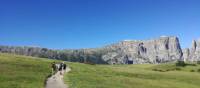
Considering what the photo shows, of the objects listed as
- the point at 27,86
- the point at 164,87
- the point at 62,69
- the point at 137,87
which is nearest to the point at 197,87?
the point at 164,87

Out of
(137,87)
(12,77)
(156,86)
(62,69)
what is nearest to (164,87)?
(156,86)

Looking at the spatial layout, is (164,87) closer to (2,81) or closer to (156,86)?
(156,86)

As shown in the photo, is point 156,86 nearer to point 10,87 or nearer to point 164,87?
point 164,87

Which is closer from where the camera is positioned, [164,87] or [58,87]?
[58,87]

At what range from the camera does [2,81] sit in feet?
184

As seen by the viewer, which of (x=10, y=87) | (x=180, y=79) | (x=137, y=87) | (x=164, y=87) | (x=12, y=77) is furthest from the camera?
(x=180, y=79)

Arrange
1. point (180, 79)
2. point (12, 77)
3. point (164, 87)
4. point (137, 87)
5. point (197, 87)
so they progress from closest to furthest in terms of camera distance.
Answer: point (12, 77) < point (137, 87) < point (164, 87) < point (197, 87) < point (180, 79)

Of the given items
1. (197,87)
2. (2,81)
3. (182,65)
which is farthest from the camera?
(182,65)

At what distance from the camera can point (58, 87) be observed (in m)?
52.5

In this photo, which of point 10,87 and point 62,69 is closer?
point 10,87

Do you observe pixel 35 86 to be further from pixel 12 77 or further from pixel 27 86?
pixel 12 77

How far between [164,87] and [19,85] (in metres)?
32.9

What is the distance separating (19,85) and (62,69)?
34136 millimetres

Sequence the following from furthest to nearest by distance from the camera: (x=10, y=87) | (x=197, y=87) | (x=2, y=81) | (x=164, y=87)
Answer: (x=197, y=87), (x=164, y=87), (x=2, y=81), (x=10, y=87)
